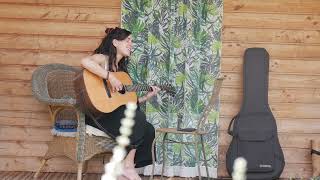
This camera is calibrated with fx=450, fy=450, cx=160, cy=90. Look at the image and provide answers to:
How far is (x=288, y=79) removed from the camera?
3836 mm

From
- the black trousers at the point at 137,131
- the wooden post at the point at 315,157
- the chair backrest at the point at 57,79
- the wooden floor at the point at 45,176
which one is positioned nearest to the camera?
the black trousers at the point at 137,131

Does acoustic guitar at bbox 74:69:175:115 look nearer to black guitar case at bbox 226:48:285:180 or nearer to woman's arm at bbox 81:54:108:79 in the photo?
woman's arm at bbox 81:54:108:79

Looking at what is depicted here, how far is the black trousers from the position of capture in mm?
3023

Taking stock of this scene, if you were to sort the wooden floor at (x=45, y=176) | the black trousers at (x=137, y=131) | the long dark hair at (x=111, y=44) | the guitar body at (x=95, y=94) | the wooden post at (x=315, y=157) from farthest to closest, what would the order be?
the wooden post at (x=315, y=157) → the wooden floor at (x=45, y=176) → the long dark hair at (x=111, y=44) → the black trousers at (x=137, y=131) → the guitar body at (x=95, y=94)

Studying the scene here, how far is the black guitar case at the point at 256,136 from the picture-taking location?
3689mm

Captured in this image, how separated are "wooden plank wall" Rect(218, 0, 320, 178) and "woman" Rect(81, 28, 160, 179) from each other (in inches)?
33.0

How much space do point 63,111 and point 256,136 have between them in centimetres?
158

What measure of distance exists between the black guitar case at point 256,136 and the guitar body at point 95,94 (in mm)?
1182

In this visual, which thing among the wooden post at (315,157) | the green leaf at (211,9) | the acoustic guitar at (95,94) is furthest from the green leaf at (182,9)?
the wooden post at (315,157)

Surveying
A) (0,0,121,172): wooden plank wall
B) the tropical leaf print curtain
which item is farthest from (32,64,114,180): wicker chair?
the tropical leaf print curtain

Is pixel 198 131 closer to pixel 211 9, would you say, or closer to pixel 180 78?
pixel 180 78

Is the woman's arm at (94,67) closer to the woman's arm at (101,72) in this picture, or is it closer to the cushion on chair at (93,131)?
the woman's arm at (101,72)

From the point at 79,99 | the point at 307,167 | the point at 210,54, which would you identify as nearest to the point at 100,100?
the point at 79,99

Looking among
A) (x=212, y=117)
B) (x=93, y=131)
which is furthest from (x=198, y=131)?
(x=93, y=131)
